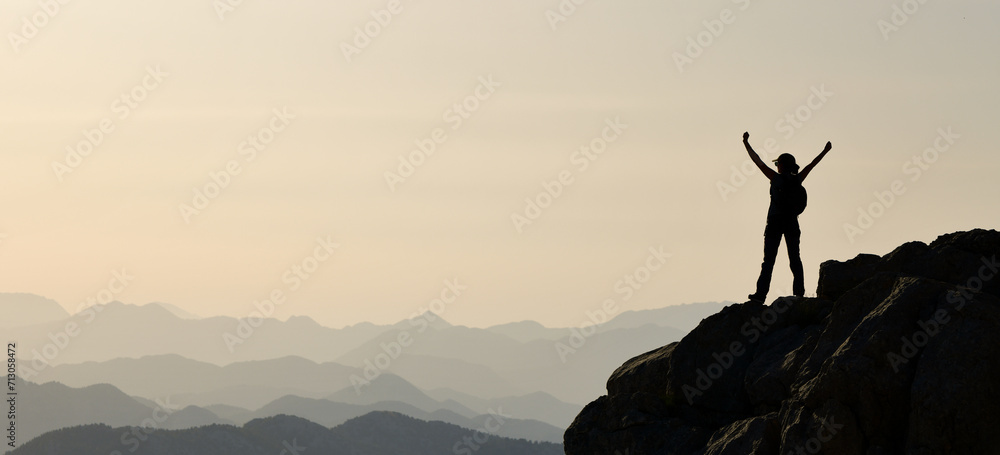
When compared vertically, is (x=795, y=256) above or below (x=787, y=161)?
below

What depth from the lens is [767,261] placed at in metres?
23.5

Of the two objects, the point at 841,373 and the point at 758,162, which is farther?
the point at 758,162

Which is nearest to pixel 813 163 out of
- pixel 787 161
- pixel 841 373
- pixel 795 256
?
pixel 787 161

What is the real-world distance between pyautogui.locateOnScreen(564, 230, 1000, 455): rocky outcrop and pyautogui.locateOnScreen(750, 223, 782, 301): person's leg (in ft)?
3.32

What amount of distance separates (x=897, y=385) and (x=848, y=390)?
2.59 feet

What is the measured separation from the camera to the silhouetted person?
23.1 meters

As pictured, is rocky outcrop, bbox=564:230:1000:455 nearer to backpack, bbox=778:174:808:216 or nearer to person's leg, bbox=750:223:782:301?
person's leg, bbox=750:223:782:301

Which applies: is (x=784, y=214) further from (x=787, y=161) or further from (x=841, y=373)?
(x=841, y=373)

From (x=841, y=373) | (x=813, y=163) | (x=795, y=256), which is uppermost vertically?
A: (x=813, y=163)

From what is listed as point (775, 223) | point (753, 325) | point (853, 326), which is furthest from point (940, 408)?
point (775, 223)

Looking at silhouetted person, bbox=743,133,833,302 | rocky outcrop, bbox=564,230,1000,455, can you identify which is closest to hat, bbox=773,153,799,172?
silhouetted person, bbox=743,133,833,302

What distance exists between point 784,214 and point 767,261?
115cm

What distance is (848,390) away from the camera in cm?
1730

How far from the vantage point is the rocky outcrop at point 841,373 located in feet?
53.8
